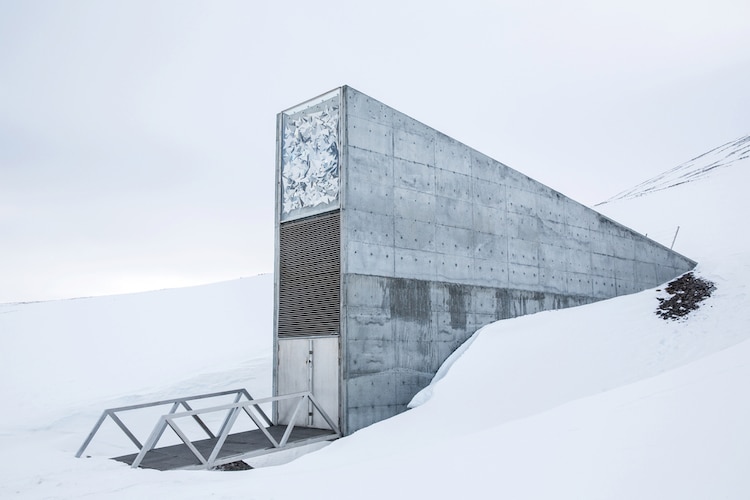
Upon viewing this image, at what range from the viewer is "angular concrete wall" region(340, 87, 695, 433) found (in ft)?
37.6

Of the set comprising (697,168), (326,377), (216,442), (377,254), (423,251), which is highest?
(697,168)

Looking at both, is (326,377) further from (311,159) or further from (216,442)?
(311,159)

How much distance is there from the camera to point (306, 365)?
467 inches

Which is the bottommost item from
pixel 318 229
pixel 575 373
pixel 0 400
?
pixel 0 400

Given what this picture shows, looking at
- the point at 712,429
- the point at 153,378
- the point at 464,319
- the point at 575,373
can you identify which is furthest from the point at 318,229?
the point at 153,378

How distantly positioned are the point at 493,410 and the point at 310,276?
4.34m

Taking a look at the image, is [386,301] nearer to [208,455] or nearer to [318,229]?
[318,229]

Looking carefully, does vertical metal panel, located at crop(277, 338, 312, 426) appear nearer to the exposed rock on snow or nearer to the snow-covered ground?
the snow-covered ground

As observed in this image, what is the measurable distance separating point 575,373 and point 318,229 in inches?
216

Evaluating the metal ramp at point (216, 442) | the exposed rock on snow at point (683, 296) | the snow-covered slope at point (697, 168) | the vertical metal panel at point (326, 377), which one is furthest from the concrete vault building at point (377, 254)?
the snow-covered slope at point (697, 168)

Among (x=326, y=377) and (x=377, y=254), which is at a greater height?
(x=377, y=254)

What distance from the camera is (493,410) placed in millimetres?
10125

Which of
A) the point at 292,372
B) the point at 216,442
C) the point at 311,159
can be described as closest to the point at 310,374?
the point at 292,372

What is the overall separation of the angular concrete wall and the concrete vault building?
0.10 ft
